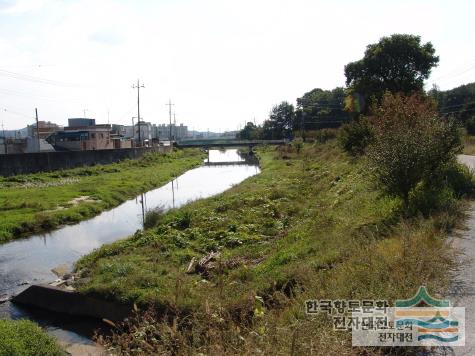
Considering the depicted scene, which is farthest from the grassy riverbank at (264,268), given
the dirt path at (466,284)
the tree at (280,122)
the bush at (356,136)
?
the tree at (280,122)

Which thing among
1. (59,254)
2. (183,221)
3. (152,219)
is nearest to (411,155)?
(183,221)

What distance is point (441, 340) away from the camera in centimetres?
504

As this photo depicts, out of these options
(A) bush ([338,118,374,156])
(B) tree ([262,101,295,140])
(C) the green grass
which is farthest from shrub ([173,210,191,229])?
(B) tree ([262,101,295,140])

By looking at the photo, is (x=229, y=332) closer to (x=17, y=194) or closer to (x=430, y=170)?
(x=430, y=170)

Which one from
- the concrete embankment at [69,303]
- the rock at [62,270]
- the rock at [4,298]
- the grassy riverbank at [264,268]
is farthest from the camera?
the rock at [62,270]

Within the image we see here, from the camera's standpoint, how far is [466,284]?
253 inches

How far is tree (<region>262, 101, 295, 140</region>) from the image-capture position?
113250 mm

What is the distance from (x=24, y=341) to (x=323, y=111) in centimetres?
8966

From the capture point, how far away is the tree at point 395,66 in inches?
1708

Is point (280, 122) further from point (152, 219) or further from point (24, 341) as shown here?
point (24, 341)

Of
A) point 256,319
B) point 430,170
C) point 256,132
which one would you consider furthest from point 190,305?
point 256,132

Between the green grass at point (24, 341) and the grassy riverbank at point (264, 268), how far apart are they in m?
1.82

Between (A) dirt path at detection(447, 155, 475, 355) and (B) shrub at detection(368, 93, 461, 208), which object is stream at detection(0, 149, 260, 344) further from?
(B) shrub at detection(368, 93, 461, 208)

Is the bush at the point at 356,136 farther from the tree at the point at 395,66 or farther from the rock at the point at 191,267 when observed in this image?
the rock at the point at 191,267
